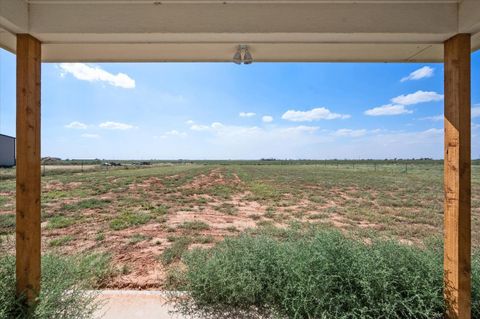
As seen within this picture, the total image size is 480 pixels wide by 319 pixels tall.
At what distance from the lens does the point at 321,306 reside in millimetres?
2059

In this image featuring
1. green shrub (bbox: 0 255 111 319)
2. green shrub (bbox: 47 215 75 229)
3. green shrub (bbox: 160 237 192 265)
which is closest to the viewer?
green shrub (bbox: 0 255 111 319)

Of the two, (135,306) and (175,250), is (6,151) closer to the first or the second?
(175,250)

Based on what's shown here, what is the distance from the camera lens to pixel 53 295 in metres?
2.01

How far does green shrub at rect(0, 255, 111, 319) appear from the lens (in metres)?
1.87

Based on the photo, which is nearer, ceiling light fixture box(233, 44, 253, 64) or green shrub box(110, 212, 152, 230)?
ceiling light fixture box(233, 44, 253, 64)

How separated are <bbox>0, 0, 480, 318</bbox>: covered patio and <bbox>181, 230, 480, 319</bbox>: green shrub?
1.02 feet

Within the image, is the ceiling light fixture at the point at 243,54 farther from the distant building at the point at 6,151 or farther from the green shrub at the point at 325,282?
the distant building at the point at 6,151

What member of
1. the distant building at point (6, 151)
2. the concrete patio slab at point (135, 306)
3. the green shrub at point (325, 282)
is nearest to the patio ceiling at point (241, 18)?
the green shrub at point (325, 282)

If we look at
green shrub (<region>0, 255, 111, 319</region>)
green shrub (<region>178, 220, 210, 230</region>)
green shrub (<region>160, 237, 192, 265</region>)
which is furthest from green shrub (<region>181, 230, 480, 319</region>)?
green shrub (<region>178, 220, 210, 230</region>)

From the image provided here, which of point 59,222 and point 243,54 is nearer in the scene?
point 243,54

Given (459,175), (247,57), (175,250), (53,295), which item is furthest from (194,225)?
(459,175)

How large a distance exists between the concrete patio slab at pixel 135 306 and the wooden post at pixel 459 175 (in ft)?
8.00

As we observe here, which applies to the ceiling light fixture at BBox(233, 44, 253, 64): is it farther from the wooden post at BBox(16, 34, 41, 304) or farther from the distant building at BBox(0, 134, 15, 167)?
the distant building at BBox(0, 134, 15, 167)

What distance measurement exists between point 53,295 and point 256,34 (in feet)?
9.41
